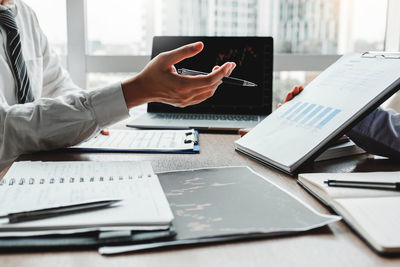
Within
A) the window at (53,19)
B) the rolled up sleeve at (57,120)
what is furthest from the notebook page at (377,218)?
the window at (53,19)

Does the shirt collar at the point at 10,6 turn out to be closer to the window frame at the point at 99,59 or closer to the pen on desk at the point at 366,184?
the window frame at the point at 99,59

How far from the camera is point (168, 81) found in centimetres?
81

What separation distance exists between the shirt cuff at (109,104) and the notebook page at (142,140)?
7 centimetres

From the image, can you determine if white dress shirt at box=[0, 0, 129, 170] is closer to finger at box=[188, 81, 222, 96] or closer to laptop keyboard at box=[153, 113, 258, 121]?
finger at box=[188, 81, 222, 96]

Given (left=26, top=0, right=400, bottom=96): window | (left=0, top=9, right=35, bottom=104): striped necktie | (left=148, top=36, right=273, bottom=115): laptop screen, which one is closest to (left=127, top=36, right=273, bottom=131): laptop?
(left=148, top=36, right=273, bottom=115): laptop screen

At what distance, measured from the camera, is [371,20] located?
1861 mm

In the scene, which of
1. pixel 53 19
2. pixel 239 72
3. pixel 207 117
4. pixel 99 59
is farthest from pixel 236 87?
pixel 53 19

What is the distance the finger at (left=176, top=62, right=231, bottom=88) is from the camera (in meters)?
0.81

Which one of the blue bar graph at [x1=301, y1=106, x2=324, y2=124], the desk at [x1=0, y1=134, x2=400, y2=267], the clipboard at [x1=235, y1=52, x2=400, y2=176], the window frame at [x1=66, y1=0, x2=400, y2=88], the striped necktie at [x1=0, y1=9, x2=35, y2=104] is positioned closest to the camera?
the desk at [x1=0, y1=134, x2=400, y2=267]

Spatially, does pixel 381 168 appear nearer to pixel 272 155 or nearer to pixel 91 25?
pixel 272 155

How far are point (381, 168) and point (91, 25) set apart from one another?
146 centimetres

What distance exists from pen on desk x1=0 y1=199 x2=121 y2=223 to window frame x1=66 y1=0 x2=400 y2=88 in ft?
4.44

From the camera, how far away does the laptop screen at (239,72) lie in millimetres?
1337

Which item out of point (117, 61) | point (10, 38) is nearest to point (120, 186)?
point (10, 38)
